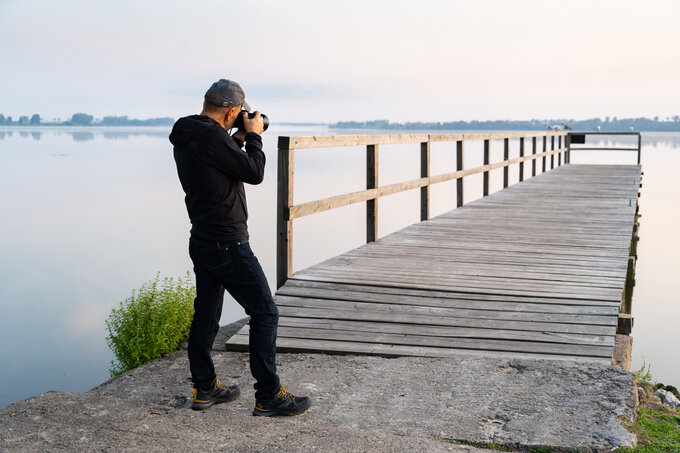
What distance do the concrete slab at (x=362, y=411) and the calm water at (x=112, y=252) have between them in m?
7.30

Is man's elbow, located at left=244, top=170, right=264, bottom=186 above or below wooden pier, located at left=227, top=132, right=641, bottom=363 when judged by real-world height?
above

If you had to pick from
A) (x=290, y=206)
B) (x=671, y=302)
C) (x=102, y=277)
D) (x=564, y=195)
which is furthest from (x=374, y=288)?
(x=102, y=277)

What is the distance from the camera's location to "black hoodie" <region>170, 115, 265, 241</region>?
133 inches

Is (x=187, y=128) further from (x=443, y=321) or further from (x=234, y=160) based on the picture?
(x=443, y=321)

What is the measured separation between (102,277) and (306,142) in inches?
574

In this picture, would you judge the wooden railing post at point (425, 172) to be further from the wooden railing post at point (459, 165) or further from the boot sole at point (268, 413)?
the boot sole at point (268, 413)

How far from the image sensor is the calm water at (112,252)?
13.0 m

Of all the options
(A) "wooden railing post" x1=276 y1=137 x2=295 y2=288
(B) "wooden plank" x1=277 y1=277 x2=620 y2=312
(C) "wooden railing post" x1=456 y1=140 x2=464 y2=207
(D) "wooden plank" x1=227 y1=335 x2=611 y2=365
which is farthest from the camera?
(C) "wooden railing post" x1=456 y1=140 x2=464 y2=207

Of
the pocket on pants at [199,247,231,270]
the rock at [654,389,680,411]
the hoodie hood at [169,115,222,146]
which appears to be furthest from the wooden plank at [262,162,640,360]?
the hoodie hood at [169,115,222,146]

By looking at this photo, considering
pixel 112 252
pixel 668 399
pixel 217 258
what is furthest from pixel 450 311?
pixel 112 252

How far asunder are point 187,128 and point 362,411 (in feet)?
5.32

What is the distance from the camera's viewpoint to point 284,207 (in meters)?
6.06

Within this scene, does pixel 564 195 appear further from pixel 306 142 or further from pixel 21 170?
pixel 21 170

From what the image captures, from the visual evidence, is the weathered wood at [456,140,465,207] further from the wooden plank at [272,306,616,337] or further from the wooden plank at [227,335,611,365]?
the wooden plank at [227,335,611,365]
